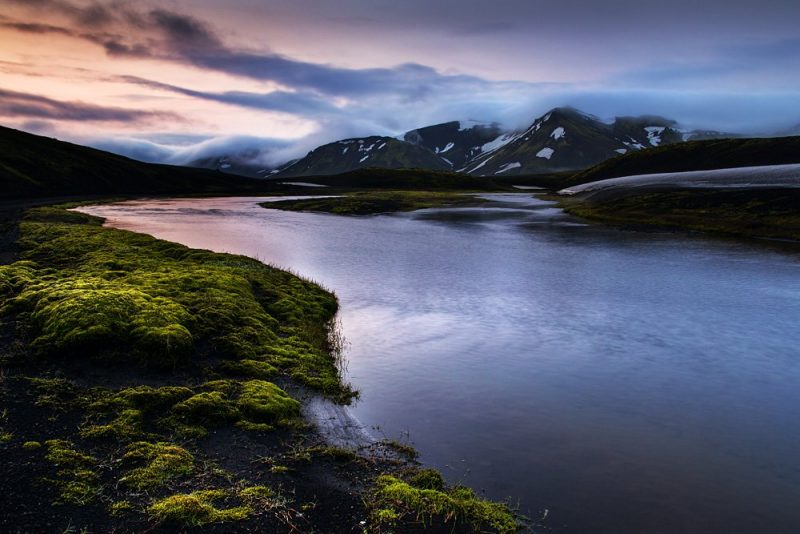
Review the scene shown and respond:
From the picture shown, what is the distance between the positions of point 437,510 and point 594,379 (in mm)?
11934

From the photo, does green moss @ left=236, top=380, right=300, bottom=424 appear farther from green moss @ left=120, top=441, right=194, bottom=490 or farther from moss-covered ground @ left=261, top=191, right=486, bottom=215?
moss-covered ground @ left=261, top=191, right=486, bottom=215

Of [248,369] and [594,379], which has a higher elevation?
[248,369]

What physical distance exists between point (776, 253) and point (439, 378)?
53.1 m

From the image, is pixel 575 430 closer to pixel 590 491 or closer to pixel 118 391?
pixel 590 491

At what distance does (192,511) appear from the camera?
10195 mm

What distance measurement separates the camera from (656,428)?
16.5 m

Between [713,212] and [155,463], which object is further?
[713,212]

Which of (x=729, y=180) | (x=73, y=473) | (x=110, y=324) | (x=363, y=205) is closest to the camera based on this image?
(x=73, y=473)

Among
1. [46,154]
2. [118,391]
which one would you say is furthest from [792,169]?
[46,154]

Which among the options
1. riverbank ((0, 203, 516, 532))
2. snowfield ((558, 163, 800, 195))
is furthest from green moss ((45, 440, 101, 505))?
snowfield ((558, 163, 800, 195))

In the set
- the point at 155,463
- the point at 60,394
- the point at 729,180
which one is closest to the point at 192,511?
the point at 155,463

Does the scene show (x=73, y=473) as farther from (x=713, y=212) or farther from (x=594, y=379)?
(x=713, y=212)

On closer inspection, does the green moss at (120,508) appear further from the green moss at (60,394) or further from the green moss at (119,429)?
the green moss at (60,394)

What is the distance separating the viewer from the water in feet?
42.7
